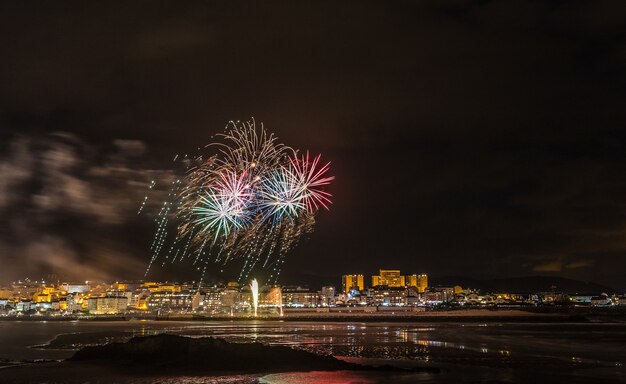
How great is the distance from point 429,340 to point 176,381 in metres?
23.2

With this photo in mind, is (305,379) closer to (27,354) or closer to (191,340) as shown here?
(191,340)

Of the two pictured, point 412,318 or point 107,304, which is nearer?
point 412,318

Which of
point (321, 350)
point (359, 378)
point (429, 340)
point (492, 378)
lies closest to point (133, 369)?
point (359, 378)

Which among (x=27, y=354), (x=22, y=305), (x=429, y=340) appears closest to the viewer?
(x=27, y=354)

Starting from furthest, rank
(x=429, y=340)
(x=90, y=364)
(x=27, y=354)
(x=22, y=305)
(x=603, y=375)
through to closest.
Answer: (x=22, y=305) → (x=429, y=340) → (x=27, y=354) → (x=90, y=364) → (x=603, y=375)

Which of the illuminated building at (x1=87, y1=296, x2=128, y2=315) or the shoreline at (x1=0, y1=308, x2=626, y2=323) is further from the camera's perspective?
the illuminated building at (x1=87, y1=296, x2=128, y2=315)

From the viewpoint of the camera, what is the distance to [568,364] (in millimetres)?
27016

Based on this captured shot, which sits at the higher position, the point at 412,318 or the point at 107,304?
the point at 412,318

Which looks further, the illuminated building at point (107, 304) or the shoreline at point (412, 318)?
the illuminated building at point (107, 304)

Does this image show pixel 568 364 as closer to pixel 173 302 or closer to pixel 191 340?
pixel 191 340

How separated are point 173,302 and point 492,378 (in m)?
185

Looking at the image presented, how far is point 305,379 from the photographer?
867 inches

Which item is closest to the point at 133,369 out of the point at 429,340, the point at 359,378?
the point at 359,378

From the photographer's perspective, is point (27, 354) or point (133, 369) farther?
point (27, 354)
